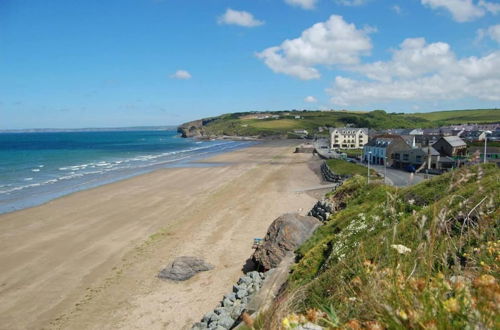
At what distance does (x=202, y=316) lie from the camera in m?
14.1

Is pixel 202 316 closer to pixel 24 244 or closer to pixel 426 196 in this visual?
pixel 426 196

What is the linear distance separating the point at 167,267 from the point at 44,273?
6.22m

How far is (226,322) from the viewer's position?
1205cm

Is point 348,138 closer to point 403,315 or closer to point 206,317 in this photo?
point 206,317

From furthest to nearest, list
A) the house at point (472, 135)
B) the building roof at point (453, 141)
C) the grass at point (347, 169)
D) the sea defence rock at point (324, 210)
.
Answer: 1. the house at point (472, 135)
2. the building roof at point (453, 141)
3. the grass at point (347, 169)
4. the sea defence rock at point (324, 210)

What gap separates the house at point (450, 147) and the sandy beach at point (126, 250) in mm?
29586

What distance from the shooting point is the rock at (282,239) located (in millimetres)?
16516

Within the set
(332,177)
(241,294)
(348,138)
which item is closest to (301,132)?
(348,138)

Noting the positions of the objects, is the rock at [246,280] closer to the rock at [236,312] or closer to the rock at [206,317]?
the rock at [236,312]

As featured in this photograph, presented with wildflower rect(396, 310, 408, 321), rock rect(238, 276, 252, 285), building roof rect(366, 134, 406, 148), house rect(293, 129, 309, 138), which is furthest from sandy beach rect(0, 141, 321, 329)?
house rect(293, 129, 309, 138)

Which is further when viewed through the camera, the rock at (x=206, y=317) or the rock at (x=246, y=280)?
the rock at (x=246, y=280)

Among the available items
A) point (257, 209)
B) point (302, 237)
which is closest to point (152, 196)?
point (257, 209)

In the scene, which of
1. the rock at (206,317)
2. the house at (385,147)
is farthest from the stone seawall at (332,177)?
the rock at (206,317)

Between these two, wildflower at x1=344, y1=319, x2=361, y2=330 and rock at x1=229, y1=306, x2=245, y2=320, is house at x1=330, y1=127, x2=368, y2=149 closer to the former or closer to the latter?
rock at x1=229, y1=306, x2=245, y2=320
